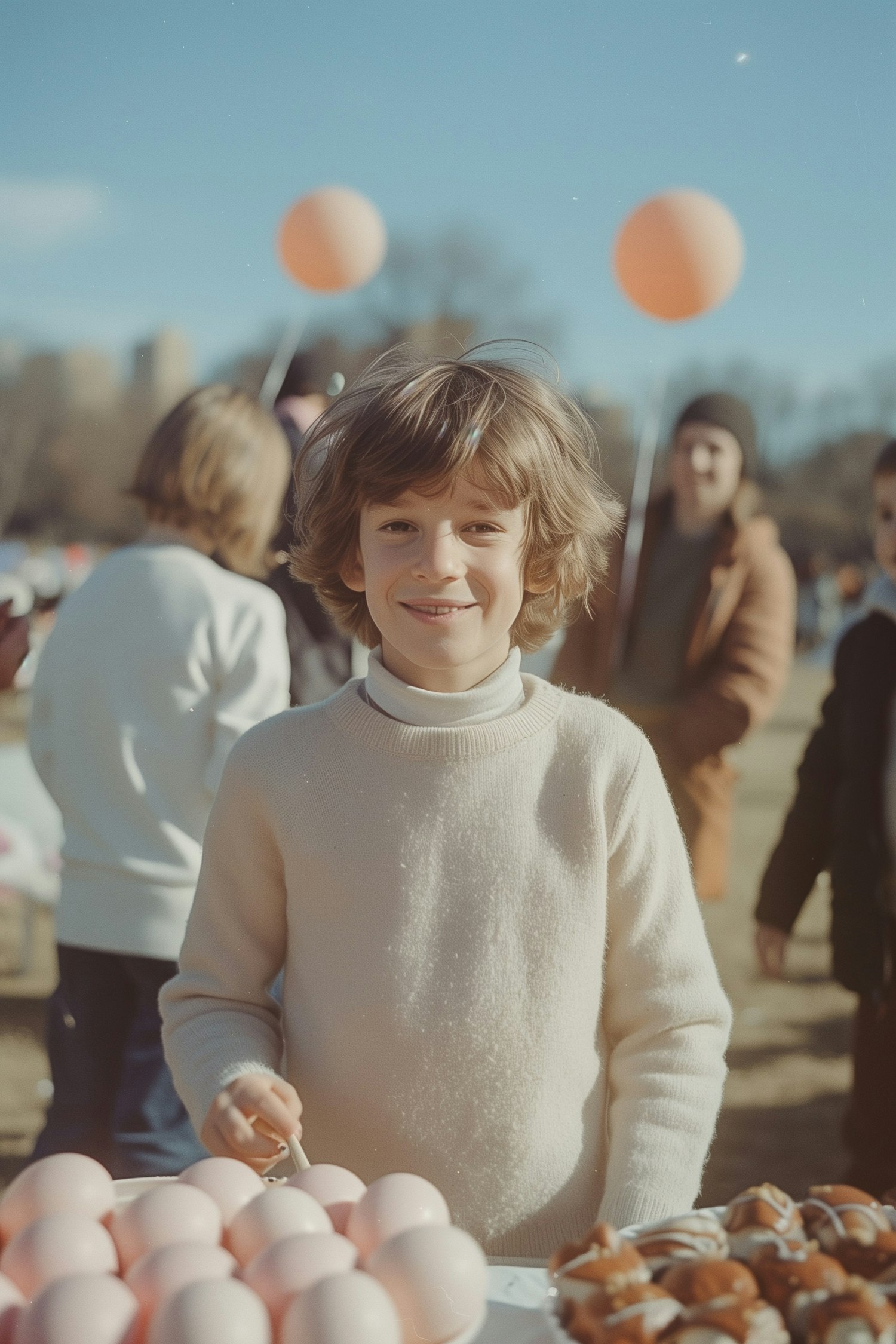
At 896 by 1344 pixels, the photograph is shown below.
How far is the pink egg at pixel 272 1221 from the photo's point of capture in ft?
2.75

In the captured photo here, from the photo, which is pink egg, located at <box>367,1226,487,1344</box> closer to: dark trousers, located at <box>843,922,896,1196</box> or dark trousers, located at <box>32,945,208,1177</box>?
dark trousers, located at <box>32,945,208,1177</box>

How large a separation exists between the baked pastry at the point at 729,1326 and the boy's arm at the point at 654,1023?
13.6 inches

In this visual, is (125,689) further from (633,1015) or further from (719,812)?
(719,812)

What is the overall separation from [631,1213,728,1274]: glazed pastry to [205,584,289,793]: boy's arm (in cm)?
144

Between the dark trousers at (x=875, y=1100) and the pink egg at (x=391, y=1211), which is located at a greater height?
the pink egg at (x=391, y=1211)

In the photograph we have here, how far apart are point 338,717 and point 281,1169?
0.45 meters

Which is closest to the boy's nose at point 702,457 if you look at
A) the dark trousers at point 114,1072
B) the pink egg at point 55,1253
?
the dark trousers at point 114,1072

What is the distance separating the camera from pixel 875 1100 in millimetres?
2502

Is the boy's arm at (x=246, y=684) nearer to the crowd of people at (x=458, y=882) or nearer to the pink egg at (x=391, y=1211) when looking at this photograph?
the crowd of people at (x=458, y=882)

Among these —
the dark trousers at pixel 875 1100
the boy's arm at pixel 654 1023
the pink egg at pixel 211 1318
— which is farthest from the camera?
the dark trousers at pixel 875 1100

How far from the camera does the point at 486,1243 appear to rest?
1.18 metres

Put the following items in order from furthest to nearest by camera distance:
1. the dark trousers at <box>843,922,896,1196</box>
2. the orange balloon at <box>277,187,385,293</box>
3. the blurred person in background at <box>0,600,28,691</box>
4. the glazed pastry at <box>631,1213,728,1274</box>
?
1. the orange balloon at <box>277,187,385,293</box>
2. the dark trousers at <box>843,922,896,1196</box>
3. the blurred person in background at <box>0,600,28,691</box>
4. the glazed pastry at <box>631,1213,728,1274</box>

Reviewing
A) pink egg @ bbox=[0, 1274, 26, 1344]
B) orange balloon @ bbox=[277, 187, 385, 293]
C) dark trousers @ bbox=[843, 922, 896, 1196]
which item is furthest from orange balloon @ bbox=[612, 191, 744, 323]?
pink egg @ bbox=[0, 1274, 26, 1344]

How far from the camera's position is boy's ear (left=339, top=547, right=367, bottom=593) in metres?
1.32
